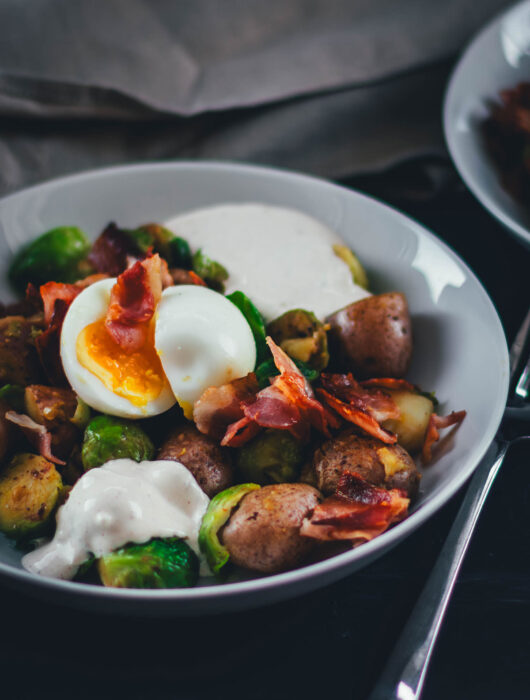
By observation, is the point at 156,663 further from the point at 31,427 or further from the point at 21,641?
the point at 31,427

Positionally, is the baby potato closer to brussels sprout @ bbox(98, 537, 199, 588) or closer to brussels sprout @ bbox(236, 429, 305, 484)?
brussels sprout @ bbox(236, 429, 305, 484)

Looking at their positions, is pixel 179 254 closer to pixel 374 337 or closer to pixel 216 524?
pixel 374 337

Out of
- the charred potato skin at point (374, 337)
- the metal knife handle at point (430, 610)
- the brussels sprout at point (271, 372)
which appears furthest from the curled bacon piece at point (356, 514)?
the charred potato skin at point (374, 337)

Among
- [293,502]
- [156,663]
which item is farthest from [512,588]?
[156,663]

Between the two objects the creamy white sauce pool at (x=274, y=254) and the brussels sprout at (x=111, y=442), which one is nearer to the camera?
the brussels sprout at (x=111, y=442)

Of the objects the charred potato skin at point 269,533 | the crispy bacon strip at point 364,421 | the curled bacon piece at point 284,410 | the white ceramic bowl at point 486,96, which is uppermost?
the white ceramic bowl at point 486,96

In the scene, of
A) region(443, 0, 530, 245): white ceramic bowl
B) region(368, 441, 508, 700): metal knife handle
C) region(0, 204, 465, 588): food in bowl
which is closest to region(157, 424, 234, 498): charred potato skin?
region(0, 204, 465, 588): food in bowl

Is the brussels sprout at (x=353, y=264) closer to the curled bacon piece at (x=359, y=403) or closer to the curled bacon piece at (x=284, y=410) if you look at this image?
the curled bacon piece at (x=359, y=403)

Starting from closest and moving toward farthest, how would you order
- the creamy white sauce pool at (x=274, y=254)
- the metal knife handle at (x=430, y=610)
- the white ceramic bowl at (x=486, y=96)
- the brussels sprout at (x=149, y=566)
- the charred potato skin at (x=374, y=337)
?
the metal knife handle at (x=430, y=610), the brussels sprout at (x=149, y=566), the charred potato skin at (x=374, y=337), the creamy white sauce pool at (x=274, y=254), the white ceramic bowl at (x=486, y=96)
